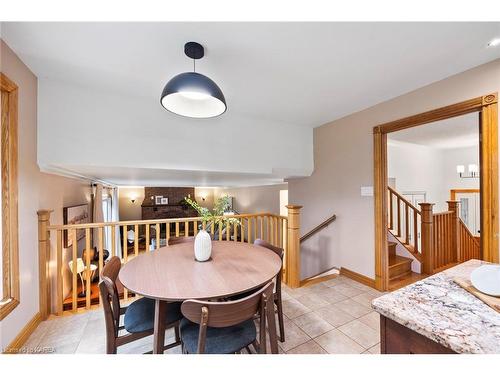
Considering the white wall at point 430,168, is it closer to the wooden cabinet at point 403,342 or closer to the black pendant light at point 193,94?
the black pendant light at point 193,94

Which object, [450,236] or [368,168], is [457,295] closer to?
[368,168]

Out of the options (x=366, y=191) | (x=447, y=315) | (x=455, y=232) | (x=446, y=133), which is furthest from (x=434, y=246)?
(x=447, y=315)

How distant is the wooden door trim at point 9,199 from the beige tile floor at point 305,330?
0.48m

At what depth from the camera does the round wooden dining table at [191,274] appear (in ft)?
3.84

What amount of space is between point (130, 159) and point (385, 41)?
2.63 metres

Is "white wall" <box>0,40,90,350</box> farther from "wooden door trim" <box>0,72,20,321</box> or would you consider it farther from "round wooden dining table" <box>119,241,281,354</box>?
"round wooden dining table" <box>119,241,281,354</box>

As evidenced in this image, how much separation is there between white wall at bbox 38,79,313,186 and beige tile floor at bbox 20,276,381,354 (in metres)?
1.54

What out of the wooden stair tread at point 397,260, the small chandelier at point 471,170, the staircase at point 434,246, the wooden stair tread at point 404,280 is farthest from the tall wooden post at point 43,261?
the small chandelier at point 471,170

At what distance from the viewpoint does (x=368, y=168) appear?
2.74 meters

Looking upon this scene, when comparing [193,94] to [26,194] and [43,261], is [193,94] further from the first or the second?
[43,261]

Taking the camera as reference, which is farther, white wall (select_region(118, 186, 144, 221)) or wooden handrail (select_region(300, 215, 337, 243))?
white wall (select_region(118, 186, 144, 221))

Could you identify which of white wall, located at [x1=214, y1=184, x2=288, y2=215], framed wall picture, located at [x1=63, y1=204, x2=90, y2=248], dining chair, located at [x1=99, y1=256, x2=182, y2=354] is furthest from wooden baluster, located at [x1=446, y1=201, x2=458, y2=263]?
framed wall picture, located at [x1=63, y1=204, x2=90, y2=248]

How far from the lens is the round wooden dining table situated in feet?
3.84
